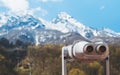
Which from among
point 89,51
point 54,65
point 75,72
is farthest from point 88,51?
point 54,65

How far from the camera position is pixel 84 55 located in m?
10.8

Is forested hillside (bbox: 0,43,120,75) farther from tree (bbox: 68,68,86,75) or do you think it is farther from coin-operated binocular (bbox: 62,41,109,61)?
coin-operated binocular (bbox: 62,41,109,61)

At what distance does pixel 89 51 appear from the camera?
425 inches

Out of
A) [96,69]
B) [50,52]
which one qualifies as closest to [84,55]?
[96,69]

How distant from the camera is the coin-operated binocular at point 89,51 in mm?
10766

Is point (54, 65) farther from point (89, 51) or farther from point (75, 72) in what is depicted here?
point (89, 51)

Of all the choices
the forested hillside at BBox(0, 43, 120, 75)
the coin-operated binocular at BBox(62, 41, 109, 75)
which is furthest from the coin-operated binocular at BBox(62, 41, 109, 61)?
the forested hillside at BBox(0, 43, 120, 75)

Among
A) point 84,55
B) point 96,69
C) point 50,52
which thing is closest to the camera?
point 84,55

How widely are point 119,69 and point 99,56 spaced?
4561 cm

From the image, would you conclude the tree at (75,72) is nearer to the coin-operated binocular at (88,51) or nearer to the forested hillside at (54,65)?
the forested hillside at (54,65)

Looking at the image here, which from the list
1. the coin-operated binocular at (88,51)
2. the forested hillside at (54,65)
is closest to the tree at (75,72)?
the forested hillside at (54,65)

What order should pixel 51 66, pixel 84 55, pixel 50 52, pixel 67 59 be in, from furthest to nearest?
pixel 50 52, pixel 51 66, pixel 67 59, pixel 84 55

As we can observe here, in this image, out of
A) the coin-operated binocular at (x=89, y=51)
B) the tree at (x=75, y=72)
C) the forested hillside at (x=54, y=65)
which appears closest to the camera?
the coin-operated binocular at (x=89, y=51)

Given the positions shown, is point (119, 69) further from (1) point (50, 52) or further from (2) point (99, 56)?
(2) point (99, 56)
